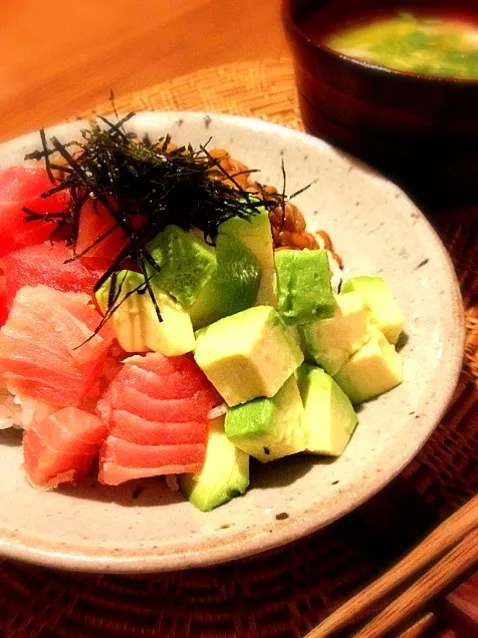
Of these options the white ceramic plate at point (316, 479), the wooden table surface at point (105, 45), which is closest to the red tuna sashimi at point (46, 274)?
the white ceramic plate at point (316, 479)

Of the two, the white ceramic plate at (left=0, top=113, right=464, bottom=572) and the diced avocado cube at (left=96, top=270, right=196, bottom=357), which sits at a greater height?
the diced avocado cube at (left=96, top=270, right=196, bottom=357)

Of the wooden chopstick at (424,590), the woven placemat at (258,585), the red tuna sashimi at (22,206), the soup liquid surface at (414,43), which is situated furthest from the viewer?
the soup liquid surface at (414,43)

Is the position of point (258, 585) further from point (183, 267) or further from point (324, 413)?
point (183, 267)

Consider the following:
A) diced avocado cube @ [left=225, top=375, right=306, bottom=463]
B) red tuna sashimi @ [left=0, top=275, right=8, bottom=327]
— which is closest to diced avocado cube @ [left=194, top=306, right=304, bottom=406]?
diced avocado cube @ [left=225, top=375, right=306, bottom=463]

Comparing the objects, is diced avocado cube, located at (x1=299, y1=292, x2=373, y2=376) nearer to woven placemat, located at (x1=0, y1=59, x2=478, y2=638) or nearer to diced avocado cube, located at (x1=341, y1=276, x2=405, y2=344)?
diced avocado cube, located at (x1=341, y1=276, x2=405, y2=344)

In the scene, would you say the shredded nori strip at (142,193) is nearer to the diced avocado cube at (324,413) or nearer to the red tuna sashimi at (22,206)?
the red tuna sashimi at (22,206)

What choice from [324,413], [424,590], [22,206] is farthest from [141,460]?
[22,206]

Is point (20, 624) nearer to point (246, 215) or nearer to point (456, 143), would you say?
point (246, 215)
